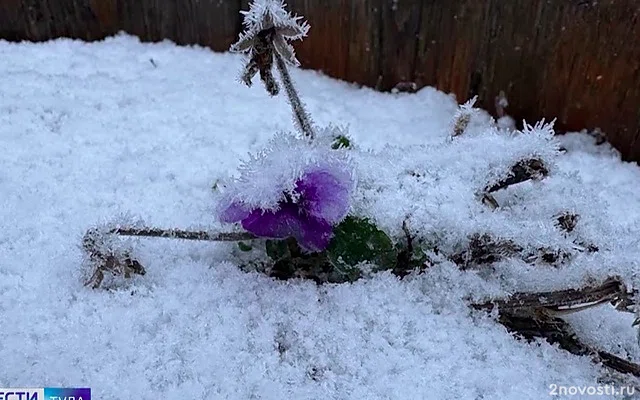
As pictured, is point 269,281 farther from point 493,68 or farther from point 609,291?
point 493,68

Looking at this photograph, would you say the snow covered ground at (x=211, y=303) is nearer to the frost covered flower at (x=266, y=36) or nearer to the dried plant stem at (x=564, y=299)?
the dried plant stem at (x=564, y=299)

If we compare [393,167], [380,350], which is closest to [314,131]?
[393,167]

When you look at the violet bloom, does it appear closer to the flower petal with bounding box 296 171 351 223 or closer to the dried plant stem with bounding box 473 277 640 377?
the flower petal with bounding box 296 171 351 223

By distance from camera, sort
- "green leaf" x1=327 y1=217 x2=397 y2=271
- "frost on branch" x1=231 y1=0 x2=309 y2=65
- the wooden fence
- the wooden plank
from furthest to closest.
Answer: the wooden plank < the wooden fence < "green leaf" x1=327 y1=217 x2=397 y2=271 < "frost on branch" x1=231 y1=0 x2=309 y2=65

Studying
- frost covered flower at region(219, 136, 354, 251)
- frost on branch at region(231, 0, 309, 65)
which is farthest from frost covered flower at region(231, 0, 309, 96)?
frost covered flower at region(219, 136, 354, 251)

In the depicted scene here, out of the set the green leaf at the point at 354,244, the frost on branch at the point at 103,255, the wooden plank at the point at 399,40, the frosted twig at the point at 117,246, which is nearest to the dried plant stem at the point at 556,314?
the green leaf at the point at 354,244

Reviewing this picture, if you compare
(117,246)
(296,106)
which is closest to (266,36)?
(296,106)
